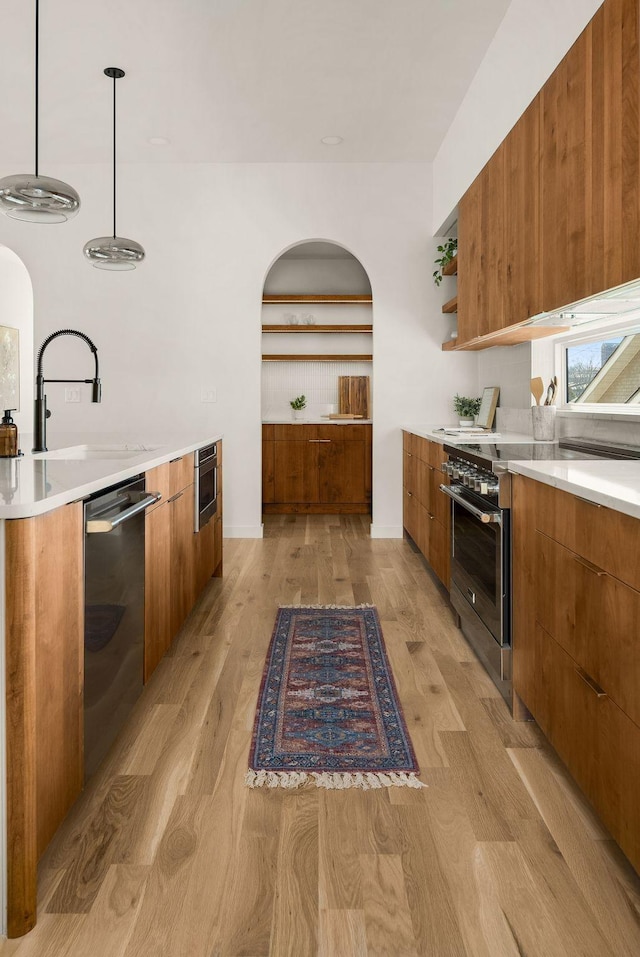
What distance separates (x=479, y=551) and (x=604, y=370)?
112 centimetres

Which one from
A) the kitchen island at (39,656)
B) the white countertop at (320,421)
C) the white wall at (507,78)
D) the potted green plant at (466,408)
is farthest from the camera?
the white countertop at (320,421)

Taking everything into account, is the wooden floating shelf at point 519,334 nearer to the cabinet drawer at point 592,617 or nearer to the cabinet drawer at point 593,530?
the cabinet drawer at point 593,530

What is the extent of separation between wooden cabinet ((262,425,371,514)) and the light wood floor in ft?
12.9

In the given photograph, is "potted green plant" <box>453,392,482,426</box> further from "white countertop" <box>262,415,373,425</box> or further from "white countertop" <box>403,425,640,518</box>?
"white countertop" <box>403,425,640,518</box>

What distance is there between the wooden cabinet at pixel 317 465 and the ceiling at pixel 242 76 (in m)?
2.31

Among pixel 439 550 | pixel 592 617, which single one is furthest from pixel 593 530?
pixel 439 550

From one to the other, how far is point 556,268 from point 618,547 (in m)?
1.36

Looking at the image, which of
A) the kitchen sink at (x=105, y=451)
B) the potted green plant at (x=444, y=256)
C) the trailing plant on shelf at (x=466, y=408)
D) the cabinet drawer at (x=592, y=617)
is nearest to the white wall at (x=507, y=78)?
the potted green plant at (x=444, y=256)

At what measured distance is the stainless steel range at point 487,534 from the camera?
7.34 feet

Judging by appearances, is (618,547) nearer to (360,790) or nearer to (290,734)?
(360,790)

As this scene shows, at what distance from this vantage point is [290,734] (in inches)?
81.0

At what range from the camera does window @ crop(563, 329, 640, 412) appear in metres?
2.77

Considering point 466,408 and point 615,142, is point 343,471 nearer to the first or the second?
point 466,408

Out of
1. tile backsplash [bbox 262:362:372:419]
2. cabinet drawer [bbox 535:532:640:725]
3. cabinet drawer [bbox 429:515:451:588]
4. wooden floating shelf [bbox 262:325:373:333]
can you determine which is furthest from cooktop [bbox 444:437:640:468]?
tile backsplash [bbox 262:362:372:419]
